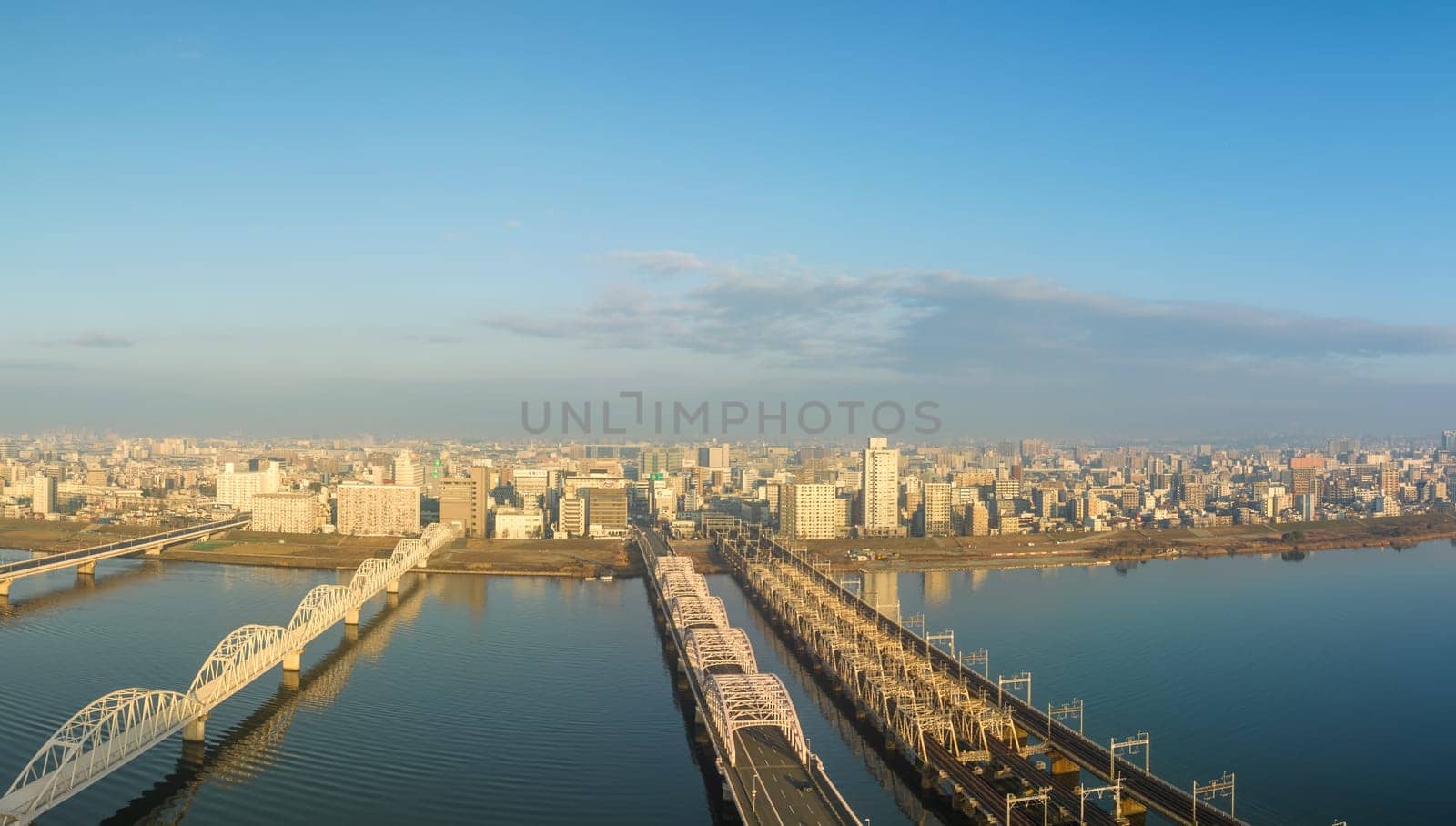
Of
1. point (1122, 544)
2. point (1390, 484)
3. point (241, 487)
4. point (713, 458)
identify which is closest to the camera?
point (1122, 544)

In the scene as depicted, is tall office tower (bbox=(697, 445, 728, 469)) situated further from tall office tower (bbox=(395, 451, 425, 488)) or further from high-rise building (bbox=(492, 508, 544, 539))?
high-rise building (bbox=(492, 508, 544, 539))

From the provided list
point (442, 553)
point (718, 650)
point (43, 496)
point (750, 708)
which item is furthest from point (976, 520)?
point (43, 496)

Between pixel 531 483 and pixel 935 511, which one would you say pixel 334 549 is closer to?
pixel 531 483

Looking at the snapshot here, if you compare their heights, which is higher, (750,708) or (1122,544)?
(750,708)

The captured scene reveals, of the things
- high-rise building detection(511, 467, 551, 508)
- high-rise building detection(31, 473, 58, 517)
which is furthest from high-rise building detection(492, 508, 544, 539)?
high-rise building detection(31, 473, 58, 517)

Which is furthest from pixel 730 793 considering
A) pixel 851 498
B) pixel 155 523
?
pixel 155 523

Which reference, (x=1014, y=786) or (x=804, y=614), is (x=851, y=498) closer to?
(x=804, y=614)

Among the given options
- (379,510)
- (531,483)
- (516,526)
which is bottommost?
(516,526)

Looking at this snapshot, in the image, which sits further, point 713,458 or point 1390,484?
point 713,458
